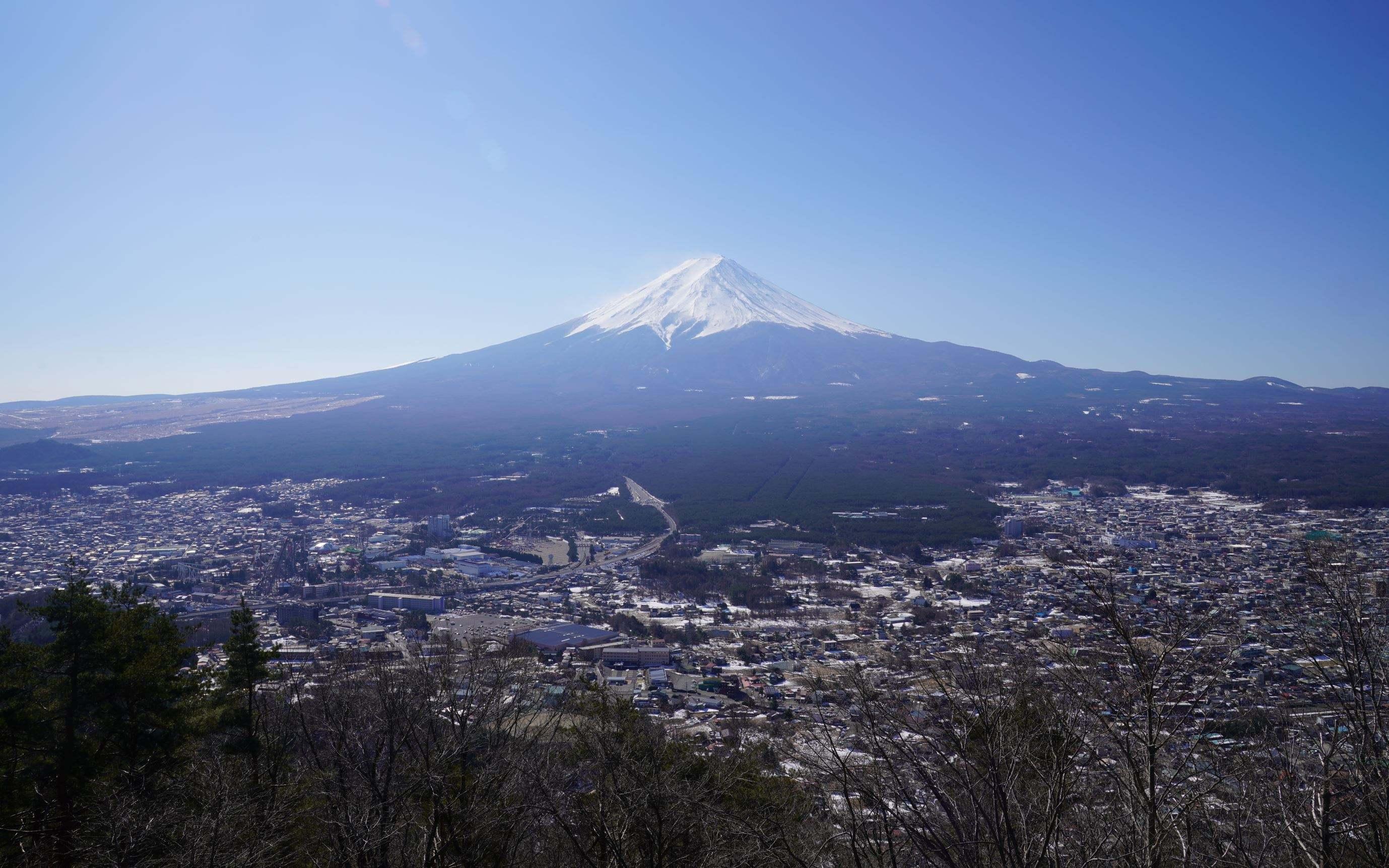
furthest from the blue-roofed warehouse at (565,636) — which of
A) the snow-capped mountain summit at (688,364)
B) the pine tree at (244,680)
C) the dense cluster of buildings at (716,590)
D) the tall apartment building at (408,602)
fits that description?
the snow-capped mountain summit at (688,364)

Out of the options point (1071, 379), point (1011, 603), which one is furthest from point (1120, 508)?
point (1071, 379)

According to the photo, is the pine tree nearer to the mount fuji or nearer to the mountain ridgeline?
the mountain ridgeline

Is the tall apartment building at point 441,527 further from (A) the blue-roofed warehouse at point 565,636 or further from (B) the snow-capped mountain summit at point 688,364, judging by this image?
(B) the snow-capped mountain summit at point 688,364

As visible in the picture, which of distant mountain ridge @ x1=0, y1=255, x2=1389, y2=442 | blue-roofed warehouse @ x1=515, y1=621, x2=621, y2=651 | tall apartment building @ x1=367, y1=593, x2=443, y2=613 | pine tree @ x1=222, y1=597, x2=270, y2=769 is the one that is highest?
distant mountain ridge @ x1=0, y1=255, x2=1389, y2=442

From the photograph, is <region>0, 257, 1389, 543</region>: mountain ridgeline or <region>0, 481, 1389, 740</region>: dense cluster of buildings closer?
<region>0, 481, 1389, 740</region>: dense cluster of buildings

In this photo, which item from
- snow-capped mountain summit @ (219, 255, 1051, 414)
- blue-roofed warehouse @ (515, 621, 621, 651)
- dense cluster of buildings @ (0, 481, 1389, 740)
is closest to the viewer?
dense cluster of buildings @ (0, 481, 1389, 740)

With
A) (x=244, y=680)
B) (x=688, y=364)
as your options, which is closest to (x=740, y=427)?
(x=688, y=364)

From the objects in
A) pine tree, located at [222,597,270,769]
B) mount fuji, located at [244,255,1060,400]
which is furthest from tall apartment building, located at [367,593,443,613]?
mount fuji, located at [244,255,1060,400]
